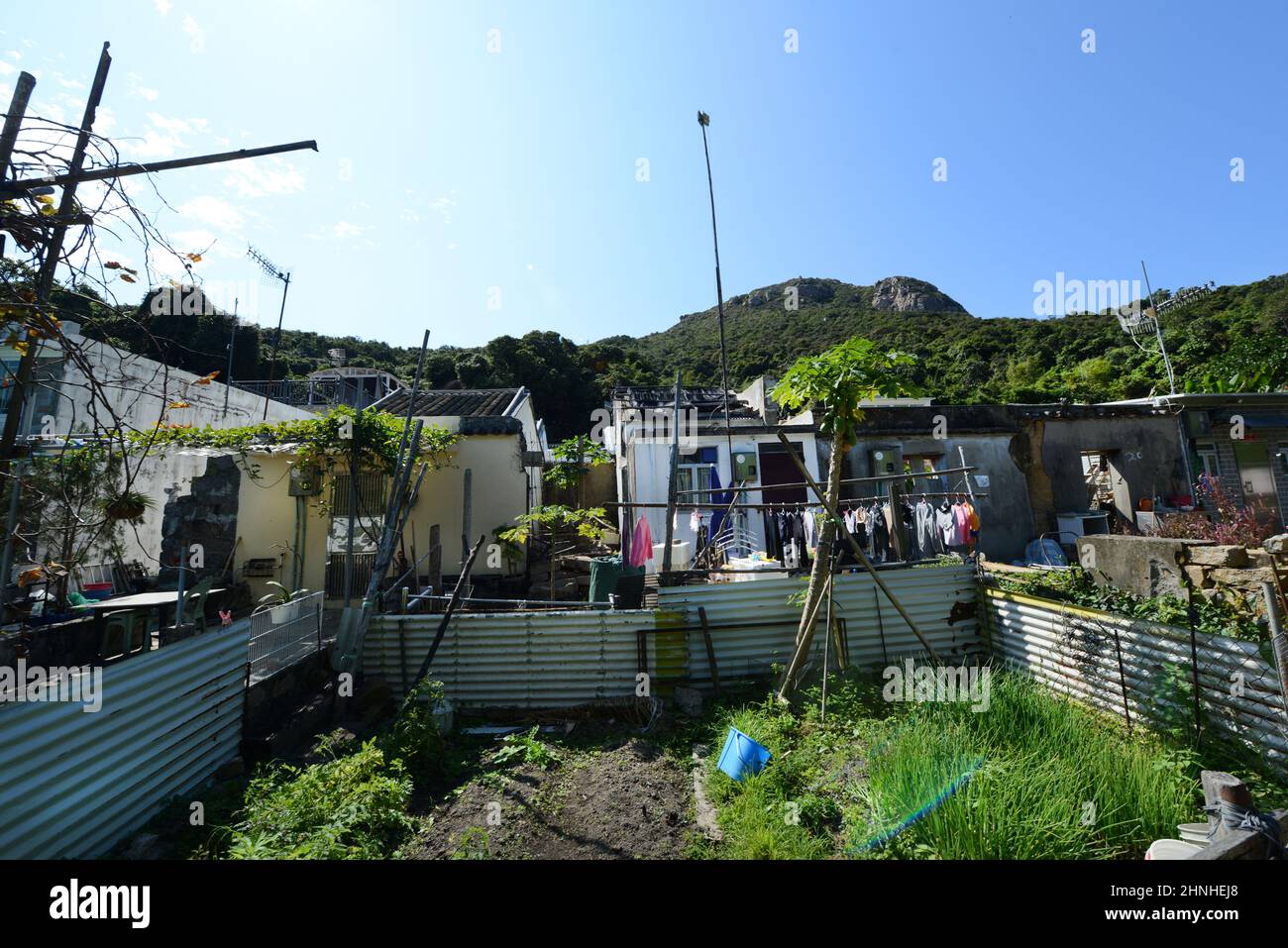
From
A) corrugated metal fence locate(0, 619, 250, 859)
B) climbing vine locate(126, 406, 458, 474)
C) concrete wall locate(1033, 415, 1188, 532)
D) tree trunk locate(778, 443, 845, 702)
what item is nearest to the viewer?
corrugated metal fence locate(0, 619, 250, 859)

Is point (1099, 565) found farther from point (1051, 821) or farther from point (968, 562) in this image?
point (1051, 821)

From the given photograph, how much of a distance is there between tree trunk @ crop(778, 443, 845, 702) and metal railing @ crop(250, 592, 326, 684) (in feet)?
18.7

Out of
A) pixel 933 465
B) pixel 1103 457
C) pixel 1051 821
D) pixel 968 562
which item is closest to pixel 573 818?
pixel 1051 821

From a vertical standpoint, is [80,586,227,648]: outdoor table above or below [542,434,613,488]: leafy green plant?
below

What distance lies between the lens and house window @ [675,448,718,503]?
1278cm

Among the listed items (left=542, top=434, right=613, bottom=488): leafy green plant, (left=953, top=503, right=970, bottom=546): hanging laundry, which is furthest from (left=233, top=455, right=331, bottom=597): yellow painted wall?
(left=953, top=503, right=970, bottom=546): hanging laundry

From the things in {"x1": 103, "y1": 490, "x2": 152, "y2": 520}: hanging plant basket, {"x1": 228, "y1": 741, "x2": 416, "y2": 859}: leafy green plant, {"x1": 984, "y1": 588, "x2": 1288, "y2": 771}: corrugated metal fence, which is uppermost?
{"x1": 103, "y1": 490, "x2": 152, "y2": 520}: hanging plant basket

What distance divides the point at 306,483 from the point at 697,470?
7998 mm

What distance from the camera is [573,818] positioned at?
14.6 ft

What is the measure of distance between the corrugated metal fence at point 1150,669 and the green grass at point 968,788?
346 millimetres

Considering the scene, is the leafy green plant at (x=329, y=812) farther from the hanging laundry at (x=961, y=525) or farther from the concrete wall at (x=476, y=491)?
the hanging laundry at (x=961, y=525)

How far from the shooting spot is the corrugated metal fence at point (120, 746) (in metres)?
3.38

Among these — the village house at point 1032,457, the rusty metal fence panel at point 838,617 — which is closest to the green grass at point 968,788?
the rusty metal fence panel at point 838,617

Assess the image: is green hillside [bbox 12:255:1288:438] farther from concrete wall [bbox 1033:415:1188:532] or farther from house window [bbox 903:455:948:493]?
house window [bbox 903:455:948:493]
